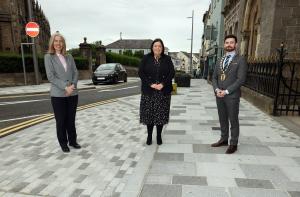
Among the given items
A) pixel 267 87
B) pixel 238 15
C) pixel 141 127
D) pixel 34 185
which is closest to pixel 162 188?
pixel 34 185

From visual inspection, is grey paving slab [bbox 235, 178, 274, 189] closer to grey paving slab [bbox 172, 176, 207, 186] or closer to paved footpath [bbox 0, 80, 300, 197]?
paved footpath [bbox 0, 80, 300, 197]

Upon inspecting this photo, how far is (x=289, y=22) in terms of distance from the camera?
31.3ft

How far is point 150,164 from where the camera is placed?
4145mm

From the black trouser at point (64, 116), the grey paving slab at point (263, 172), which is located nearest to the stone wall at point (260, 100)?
the grey paving slab at point (263, 172)

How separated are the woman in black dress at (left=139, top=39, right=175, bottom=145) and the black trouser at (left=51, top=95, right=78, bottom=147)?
121 cm

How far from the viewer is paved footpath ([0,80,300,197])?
336 centimetres

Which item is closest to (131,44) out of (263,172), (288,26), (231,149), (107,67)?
(107,67)

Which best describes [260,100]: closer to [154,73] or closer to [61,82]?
[154,73]

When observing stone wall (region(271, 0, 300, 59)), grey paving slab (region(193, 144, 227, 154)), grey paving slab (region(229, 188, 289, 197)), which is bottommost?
grey paving slab (region(193, 144, 227, 154))

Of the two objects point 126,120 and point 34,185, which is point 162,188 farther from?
point 126,120

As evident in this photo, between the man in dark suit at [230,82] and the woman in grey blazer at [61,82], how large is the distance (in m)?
2.41

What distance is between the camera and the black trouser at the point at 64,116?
4531 mm

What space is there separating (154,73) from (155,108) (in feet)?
2.02

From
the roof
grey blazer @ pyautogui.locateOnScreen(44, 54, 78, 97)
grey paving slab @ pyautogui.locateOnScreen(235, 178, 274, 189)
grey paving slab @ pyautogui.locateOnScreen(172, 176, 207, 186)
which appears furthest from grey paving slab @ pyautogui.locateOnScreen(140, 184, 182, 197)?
the roof
